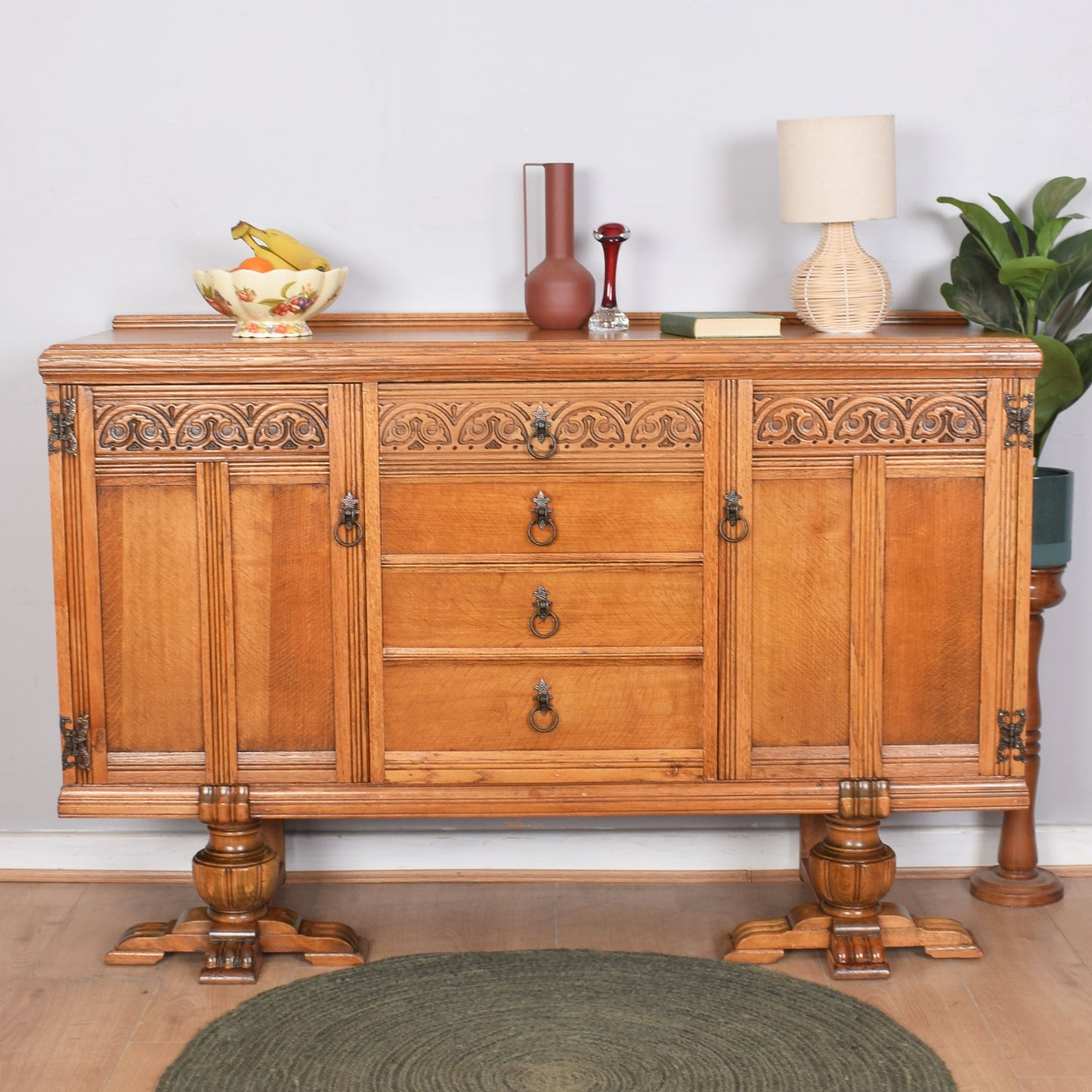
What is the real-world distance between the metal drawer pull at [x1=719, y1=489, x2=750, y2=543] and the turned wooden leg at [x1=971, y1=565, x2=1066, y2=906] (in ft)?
2.40

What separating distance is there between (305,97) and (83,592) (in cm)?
107

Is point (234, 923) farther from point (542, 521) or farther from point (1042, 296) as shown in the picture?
point (1042, 296)

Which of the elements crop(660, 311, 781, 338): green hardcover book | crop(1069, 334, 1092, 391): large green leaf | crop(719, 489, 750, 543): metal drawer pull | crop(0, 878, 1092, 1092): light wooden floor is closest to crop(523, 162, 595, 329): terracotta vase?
crop(660, 311, 781, 338): green hardcover book

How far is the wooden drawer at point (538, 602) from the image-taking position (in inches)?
99.2

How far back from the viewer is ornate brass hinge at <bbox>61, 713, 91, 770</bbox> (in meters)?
2.55

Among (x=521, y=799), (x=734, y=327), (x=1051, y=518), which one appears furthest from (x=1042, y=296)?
(x=521, y=799)

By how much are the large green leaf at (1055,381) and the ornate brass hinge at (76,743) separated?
1767 mm

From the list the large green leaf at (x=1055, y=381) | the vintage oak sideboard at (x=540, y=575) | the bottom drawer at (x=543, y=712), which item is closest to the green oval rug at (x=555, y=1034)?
the vintage oak sideboard at (x=540, y=575)

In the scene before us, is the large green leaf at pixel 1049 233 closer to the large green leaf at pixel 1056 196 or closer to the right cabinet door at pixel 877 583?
the large green leaf at pixel 1056 196

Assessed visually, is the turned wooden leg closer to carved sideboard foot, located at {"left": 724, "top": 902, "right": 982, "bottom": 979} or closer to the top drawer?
carved sideboard foot, located at {"left": 724, "top": 902, "right": 982, "bottom": 979}

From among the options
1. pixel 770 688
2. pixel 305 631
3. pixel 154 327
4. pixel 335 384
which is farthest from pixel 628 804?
pixel 154 327

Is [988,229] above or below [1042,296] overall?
above

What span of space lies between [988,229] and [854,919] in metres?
1.29

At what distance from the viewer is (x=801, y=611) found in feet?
8.32
